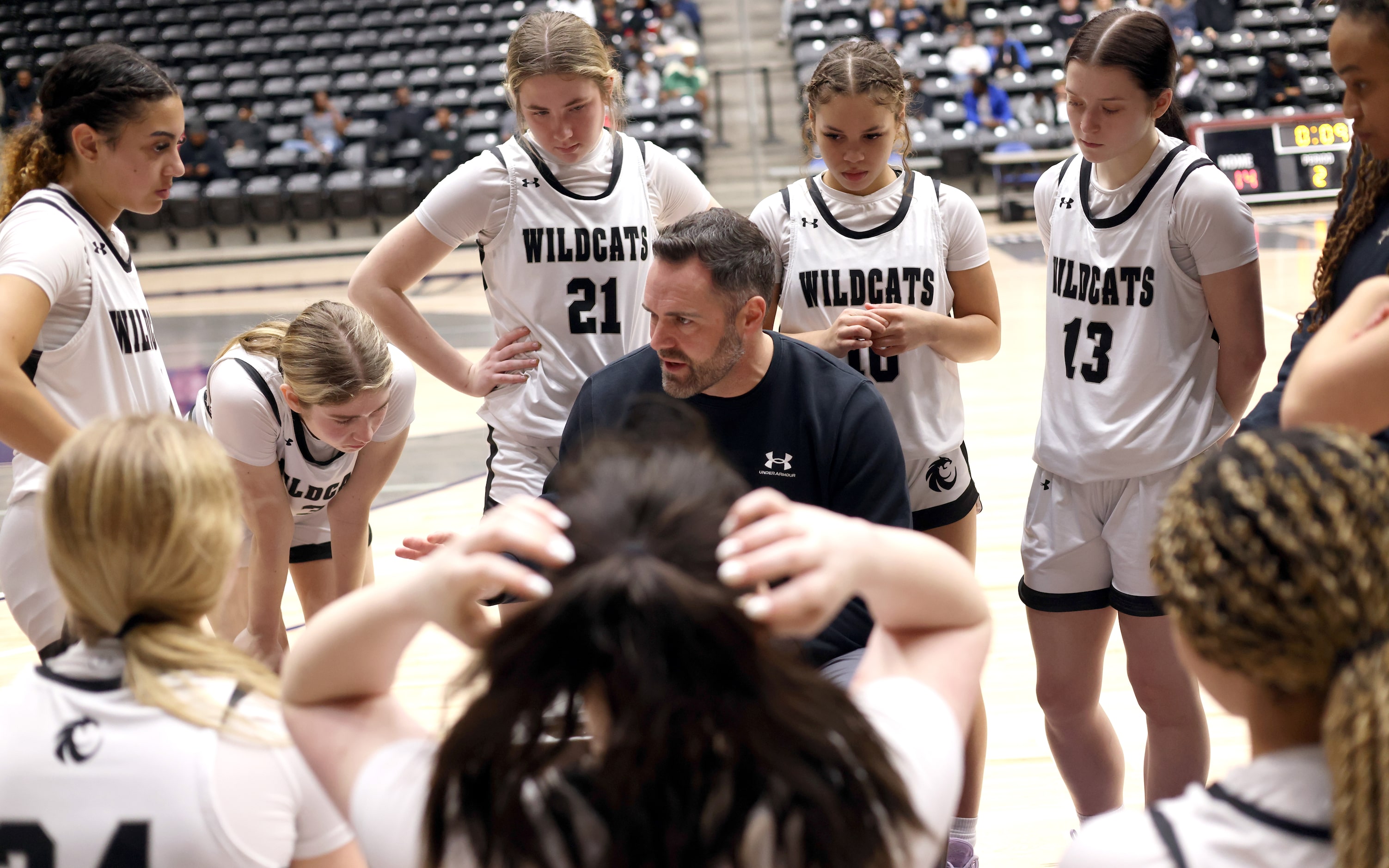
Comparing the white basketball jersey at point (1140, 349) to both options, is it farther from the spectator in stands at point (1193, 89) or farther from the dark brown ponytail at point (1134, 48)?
the spectator in stands at point (1193, 89)

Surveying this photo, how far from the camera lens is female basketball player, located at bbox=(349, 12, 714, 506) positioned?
2594 mm

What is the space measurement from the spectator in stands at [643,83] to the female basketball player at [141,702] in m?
14.1

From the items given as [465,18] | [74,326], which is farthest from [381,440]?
[465,18]

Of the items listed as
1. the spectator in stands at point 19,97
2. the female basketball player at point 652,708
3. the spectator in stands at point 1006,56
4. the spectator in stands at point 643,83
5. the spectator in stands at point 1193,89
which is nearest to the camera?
the female basketball player at point 652,708

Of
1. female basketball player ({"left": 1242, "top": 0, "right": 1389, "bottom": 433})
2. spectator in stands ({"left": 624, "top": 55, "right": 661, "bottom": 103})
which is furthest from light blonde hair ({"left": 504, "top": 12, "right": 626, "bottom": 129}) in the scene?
spectator in stands ({"left": 624, "top": 55, "right": 661, "bottom": 103})

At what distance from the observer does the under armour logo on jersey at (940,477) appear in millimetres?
2525

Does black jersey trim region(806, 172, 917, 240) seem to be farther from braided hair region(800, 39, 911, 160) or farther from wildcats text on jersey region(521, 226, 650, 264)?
wildcats text on jersey region(521, 226, 650, 264)

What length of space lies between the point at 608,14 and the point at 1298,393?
15247 millimetres

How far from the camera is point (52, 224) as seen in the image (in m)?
2.11

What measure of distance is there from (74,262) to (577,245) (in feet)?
3.30

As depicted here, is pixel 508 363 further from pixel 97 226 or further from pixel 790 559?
pixel 790 559

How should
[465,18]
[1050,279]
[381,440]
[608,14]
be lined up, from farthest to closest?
[465,18], [608,14], [381,440], [1050,279]

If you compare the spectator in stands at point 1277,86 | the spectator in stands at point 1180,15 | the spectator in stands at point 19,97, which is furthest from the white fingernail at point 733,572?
the spectator in stands at point 19,97

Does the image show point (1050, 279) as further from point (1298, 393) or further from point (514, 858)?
point (514, 858)
